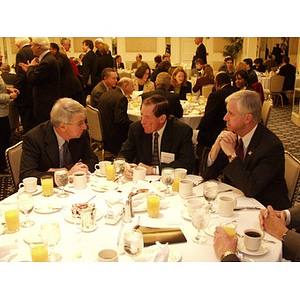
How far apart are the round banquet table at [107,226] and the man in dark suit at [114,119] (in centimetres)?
227

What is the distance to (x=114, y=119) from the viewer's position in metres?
4.92

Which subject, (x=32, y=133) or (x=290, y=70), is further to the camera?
(x=290, y=70)

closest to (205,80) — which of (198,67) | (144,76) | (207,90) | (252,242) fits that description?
(207,90)

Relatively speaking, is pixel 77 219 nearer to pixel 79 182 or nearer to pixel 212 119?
pixel 79 182

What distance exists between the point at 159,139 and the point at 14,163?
1172 millimetres

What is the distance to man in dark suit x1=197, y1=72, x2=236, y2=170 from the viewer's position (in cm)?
460

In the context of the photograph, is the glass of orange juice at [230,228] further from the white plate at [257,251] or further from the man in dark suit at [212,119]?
the man in dark suit at [212,119]

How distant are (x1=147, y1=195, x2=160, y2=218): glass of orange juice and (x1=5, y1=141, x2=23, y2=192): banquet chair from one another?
121 centimetres

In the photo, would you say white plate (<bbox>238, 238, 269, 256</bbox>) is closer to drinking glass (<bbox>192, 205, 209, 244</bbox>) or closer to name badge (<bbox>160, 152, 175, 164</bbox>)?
drinking glass (<bbox>192, 205, 209, 244</bbox>)

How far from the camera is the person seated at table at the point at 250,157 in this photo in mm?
2539

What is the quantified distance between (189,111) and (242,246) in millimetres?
3889
